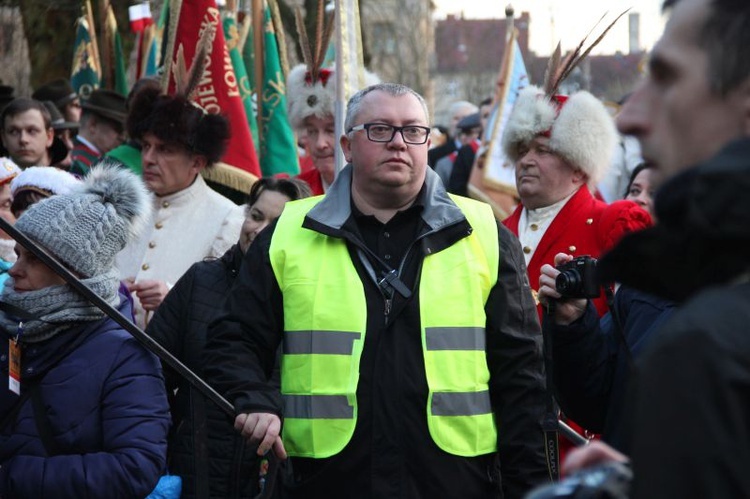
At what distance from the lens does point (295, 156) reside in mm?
9492

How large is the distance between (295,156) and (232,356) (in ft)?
16.6

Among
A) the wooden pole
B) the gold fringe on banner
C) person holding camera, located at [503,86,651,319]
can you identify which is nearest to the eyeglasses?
person holding camera, located at [503,86,651,319]

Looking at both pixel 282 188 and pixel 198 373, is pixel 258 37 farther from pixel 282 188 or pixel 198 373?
pixel 198 373

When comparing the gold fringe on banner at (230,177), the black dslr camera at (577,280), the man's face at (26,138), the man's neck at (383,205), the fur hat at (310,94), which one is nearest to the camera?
the black dslr camera at (577,280)

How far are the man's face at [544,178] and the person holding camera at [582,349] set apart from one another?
189 centimetres

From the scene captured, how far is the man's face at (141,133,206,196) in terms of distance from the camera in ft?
22.5

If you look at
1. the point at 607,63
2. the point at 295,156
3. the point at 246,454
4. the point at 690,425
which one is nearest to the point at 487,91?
the point at 607,63

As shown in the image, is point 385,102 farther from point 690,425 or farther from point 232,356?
point 690,425

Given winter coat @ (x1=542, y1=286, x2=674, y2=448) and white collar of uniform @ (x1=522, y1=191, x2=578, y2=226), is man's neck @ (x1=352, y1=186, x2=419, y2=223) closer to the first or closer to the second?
winter coat @ (x1=542, y1=286, x2=674, y2=448)

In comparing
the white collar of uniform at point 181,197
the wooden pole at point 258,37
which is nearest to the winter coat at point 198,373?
the white collar of uniform at point 181,197

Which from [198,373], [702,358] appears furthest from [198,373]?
[702,358]

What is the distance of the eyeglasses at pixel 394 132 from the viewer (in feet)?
15.6

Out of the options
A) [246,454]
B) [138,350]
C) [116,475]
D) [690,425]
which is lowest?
[246,454]

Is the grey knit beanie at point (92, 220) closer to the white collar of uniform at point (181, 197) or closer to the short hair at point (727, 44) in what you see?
the white collar of uniform at point (181, 197)
